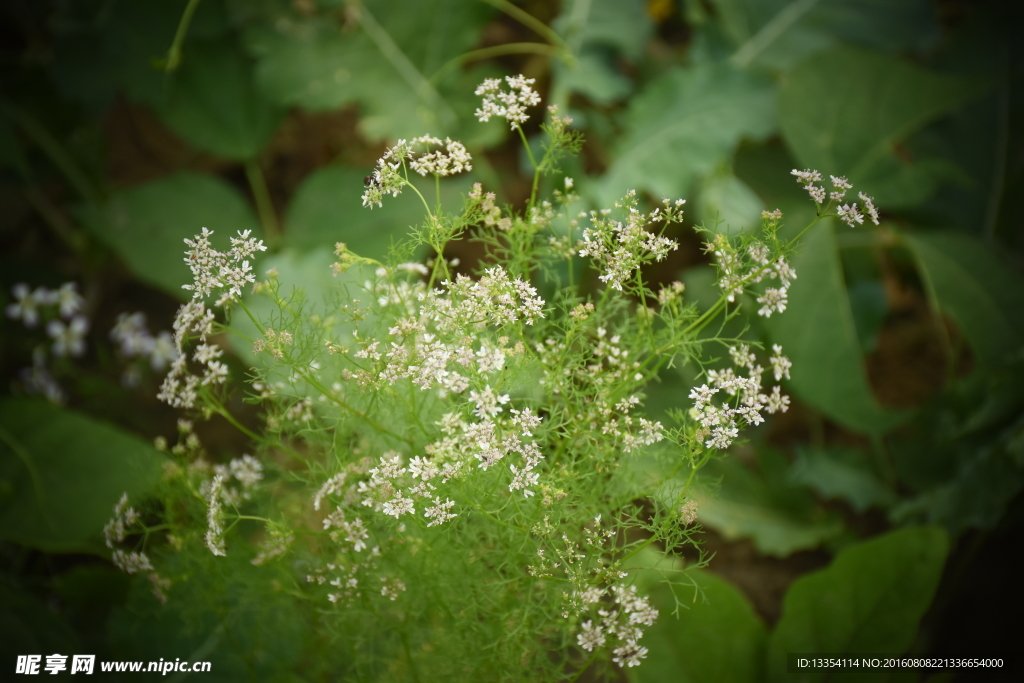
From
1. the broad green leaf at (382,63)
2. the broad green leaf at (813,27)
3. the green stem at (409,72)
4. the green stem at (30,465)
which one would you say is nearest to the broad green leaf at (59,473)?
the green stem at (30,465)

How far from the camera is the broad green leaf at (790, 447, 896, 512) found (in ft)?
3.63

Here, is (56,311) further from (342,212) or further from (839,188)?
(839,188)

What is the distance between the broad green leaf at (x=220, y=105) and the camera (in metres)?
1.28

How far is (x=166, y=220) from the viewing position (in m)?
1.29

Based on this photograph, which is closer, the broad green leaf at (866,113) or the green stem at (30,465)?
the green stem at (30,465)

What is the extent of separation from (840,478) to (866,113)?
2.12 feet

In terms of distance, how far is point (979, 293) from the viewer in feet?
3.63

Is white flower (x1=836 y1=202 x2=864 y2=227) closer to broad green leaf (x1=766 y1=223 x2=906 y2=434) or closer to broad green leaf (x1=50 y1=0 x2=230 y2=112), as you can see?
broad green leaf (x1=766 y1=223 x2=906 y2=434)

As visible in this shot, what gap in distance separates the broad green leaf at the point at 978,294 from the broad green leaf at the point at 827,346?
0.49 ft

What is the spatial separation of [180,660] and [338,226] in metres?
0.77

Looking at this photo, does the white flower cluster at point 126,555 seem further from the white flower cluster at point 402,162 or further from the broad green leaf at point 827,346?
the broad green leaf at point 827,346

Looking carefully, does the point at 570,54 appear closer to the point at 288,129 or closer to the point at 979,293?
the point at 288,129

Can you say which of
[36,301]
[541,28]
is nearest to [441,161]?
[541,28]

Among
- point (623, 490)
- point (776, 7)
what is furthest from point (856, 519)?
point (776, 7)
